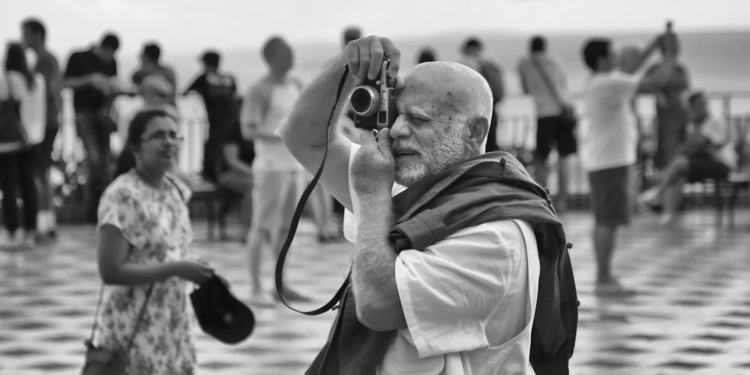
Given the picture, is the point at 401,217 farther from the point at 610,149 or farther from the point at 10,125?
the point at 10,125

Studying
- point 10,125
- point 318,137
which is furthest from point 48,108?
point 318,137

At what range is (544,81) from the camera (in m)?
13.6

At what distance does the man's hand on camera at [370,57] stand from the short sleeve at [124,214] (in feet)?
5.89

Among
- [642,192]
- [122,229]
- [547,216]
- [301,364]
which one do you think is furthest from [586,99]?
[642,192]

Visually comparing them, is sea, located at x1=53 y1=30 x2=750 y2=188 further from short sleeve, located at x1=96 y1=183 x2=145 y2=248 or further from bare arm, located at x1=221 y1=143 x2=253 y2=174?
short sleeve, located at x1=96 y1=183 x2=145 y2=248

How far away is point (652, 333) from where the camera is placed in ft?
23.4

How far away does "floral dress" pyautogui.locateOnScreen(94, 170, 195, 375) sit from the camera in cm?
431

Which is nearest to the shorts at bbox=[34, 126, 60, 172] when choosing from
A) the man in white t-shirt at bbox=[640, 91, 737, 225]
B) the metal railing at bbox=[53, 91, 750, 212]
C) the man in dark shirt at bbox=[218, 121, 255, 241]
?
the man in dark shirt at bbox=[218, 121, 255, 241]

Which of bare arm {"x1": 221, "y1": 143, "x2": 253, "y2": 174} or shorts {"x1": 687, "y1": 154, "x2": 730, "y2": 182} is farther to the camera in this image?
shorts {"x1": 687, "y1": 154, "x2": 730, "y2": 182}

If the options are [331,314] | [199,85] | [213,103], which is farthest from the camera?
[199,85]

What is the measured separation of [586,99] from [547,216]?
246 inches

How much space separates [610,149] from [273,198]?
231 cm

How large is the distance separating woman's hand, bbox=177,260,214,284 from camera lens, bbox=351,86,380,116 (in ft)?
5.70

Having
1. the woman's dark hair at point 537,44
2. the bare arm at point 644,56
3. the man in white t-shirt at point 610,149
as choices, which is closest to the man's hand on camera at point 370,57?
the bare arm at point 644,56
